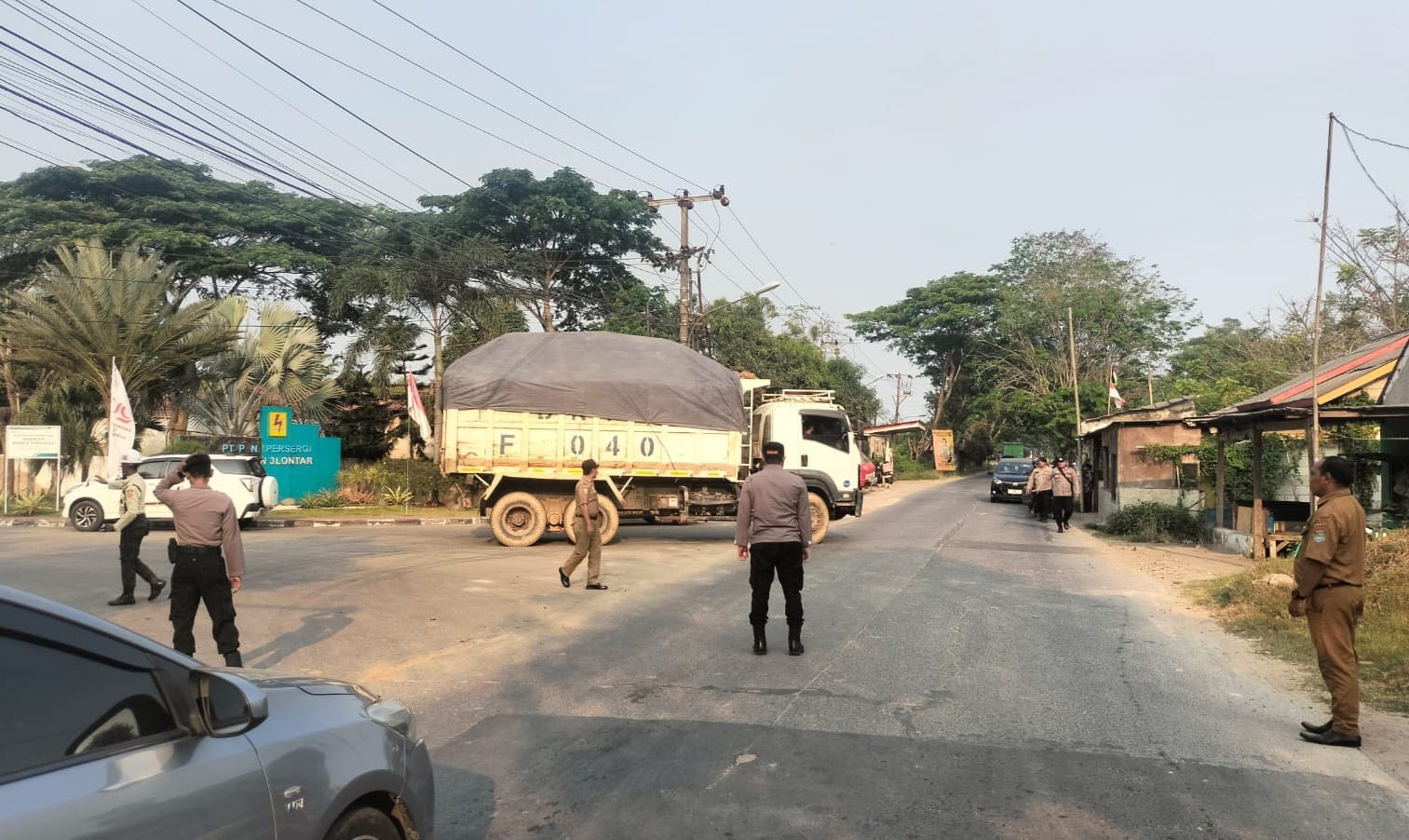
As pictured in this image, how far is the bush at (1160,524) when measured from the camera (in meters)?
21.0

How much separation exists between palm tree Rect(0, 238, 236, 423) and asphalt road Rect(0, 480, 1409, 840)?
12.2 m

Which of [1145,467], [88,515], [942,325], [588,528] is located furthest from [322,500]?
[942,325]

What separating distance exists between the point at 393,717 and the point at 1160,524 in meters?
21.0

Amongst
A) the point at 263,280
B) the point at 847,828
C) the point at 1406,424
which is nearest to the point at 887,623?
the point at 847,828

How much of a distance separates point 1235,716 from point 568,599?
7.11 m

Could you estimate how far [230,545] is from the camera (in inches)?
283

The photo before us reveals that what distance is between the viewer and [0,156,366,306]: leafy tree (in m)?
34.4

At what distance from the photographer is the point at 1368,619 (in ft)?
31.0

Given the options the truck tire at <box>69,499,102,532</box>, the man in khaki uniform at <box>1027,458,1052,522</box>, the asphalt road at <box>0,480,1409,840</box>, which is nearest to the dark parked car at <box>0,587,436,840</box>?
the asphalt road at <box>0,480,1409,840</box>

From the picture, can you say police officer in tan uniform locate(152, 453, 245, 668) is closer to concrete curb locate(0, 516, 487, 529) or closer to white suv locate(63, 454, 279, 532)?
white suv locate(63, 454, 279, 532)

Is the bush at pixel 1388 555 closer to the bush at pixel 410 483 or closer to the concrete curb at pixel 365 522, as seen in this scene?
the concrete curb at pixel 365 522

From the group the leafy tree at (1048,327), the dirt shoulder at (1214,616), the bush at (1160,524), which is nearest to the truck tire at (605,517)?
the dirt shoulder at (1214,616)

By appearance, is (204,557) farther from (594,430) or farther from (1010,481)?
(1010,481)

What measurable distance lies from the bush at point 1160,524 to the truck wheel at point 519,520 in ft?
41.6
